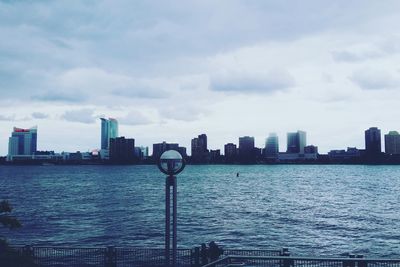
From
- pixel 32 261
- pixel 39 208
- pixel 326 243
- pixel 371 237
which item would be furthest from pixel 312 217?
pixel 32 261

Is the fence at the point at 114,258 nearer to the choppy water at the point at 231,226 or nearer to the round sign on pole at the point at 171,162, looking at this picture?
the round sign on pole at the point at 171,162

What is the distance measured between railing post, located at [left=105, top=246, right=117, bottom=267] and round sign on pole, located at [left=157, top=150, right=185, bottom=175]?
8.88 m

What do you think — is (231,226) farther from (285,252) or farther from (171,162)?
(171,162)

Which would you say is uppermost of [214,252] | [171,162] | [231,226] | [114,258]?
[171,162]

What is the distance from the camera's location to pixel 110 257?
651 inches

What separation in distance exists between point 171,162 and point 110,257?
9.19 meters

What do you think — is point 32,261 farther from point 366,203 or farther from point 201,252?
point 366,203

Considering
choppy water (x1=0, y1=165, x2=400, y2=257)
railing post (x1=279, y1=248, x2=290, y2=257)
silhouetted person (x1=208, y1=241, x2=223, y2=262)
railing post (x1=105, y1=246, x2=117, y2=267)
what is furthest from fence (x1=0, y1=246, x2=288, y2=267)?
choppy water (x1=0, y1=165, x2=400, y2=257)

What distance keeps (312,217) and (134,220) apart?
23059 mm

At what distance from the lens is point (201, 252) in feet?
53.5

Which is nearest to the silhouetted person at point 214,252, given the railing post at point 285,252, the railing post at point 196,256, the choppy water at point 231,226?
the railing post at point 196,256

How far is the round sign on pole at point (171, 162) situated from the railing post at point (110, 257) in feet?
29.1

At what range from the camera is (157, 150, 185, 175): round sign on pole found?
28.8 ft

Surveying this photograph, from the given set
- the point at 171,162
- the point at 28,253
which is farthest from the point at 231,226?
the point at 171,162
